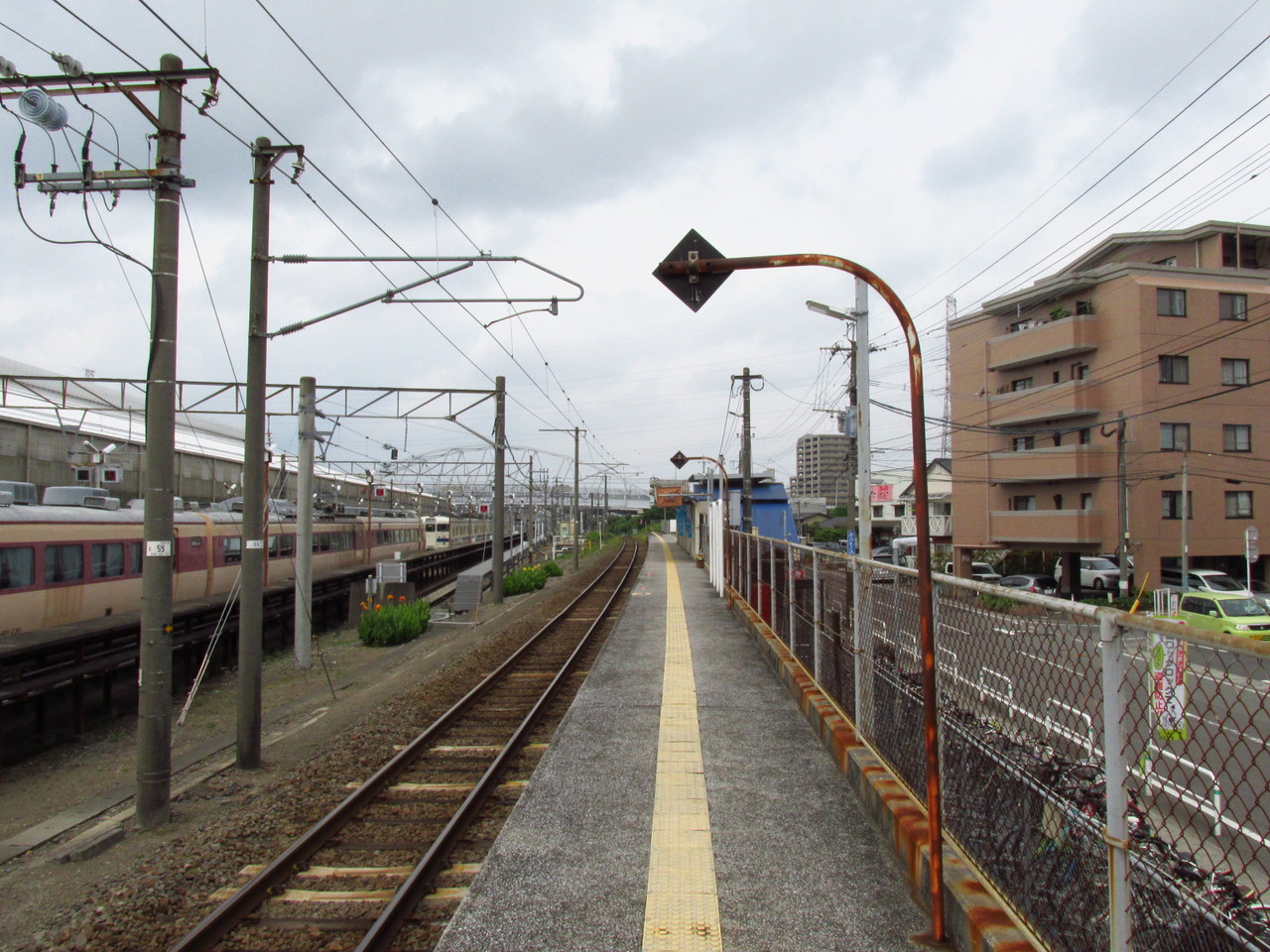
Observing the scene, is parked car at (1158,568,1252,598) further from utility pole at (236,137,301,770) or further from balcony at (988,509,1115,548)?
utility pole at (236,137,301,770)

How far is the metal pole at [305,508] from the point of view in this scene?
14719 millimetres

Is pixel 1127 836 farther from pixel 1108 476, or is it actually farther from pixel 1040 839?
→ pixel 1108 476

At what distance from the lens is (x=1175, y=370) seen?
2738 cm

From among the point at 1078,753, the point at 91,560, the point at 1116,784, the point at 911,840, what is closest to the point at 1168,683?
the point at 1116,784

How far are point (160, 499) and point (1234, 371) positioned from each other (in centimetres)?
3207

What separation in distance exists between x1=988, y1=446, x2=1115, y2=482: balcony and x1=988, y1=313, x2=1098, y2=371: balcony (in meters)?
3.25

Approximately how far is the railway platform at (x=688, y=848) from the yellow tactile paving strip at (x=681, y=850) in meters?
0.01

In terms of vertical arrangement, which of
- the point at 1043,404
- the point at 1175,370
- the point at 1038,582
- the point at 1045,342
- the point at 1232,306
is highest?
the point at 1232,306

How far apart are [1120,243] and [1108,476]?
9537mm

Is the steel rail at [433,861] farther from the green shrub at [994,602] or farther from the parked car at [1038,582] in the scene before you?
the parked car at [1038,582]

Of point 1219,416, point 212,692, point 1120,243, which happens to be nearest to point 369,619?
point 212,692

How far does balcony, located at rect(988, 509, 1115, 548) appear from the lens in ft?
94.0

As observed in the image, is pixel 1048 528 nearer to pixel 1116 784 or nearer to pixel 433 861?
pixel 433 861

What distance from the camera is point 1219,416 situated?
90.6 ft
